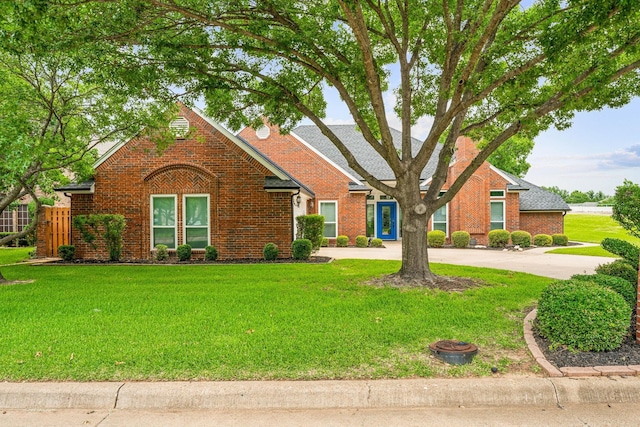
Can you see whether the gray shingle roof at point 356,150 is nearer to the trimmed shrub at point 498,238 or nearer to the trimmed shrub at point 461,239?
the trimmed shrub at point 461,239

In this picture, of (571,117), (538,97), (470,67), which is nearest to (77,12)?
(470,67)

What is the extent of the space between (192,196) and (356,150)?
13.9 m

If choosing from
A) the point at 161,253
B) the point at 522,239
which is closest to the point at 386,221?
the point at 522,239

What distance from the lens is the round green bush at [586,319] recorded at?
16.2 ft

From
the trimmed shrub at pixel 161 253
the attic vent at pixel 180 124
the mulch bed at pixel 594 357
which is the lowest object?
the mulch bed at pixel 594 357

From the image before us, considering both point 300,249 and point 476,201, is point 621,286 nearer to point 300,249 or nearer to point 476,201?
point 300,249

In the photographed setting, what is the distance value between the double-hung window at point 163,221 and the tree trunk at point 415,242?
885cm

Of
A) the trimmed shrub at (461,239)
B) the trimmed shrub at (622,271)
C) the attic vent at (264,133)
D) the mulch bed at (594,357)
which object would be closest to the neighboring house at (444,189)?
the attic vent at (264,133)

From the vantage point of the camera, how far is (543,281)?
10.3 metres

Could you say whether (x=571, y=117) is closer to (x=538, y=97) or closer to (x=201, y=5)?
(x=538, y=97)

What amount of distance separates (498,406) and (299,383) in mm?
1809

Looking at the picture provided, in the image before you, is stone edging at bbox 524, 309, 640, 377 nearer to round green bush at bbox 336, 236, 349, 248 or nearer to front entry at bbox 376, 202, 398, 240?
round green bush at bbox 336, 236, 349, 248

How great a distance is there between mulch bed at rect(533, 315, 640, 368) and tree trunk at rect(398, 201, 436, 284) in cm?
463

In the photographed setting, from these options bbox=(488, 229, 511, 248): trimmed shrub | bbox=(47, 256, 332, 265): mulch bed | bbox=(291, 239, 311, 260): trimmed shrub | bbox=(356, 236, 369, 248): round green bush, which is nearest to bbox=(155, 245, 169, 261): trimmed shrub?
bbox=(47, 256, 332, 265): mulch bed
